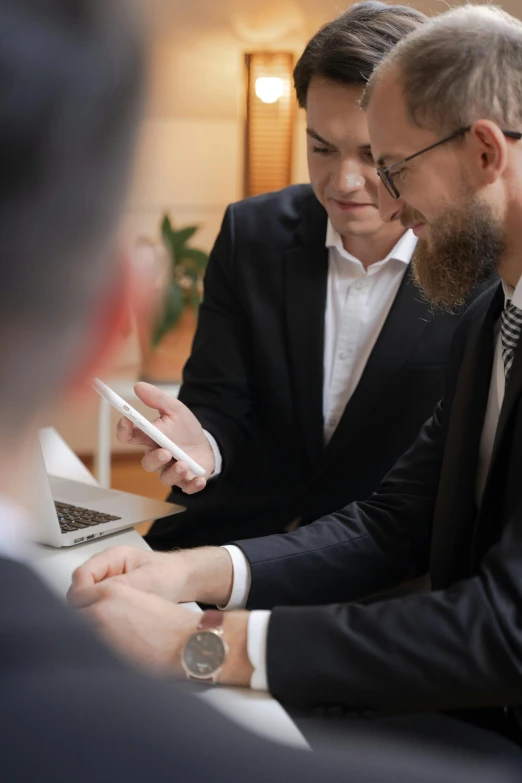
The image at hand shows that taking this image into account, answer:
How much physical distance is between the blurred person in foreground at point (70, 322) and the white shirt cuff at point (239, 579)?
831 millimetres

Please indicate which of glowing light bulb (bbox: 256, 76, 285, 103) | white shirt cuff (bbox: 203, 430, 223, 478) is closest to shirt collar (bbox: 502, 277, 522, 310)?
white shirt cuff (bbox: 203, 430, 223, 478)

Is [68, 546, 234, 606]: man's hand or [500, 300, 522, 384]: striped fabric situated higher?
[500, 300, 522, 384]: striped fabric

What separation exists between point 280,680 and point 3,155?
2.39 ft

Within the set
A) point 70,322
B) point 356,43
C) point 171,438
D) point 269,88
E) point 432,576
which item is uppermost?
point 269,88

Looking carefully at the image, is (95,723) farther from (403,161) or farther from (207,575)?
(403,161)

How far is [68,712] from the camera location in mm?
421

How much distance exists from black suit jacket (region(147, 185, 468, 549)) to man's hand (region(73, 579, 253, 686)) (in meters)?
0.79

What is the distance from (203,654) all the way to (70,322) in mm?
651

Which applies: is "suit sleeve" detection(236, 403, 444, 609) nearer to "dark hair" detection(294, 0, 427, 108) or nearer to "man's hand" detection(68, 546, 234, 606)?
"man's hand" detection(68, 546, 234, 606)

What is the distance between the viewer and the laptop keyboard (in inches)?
56.2

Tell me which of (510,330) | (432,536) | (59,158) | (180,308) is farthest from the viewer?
(180,308)

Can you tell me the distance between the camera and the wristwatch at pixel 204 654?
98 cm

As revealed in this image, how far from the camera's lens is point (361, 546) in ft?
4.68

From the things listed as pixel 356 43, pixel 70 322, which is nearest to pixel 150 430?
pixel 356 43
